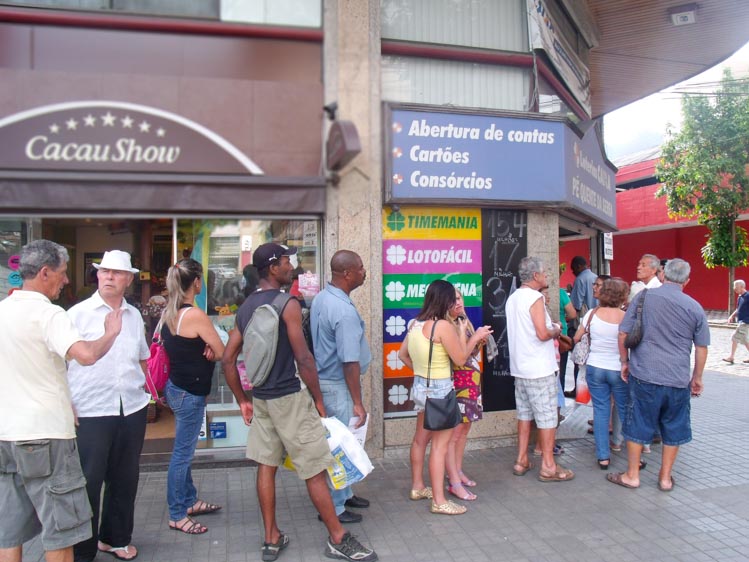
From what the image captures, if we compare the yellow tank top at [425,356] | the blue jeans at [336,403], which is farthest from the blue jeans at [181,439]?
the yellow tank top at [425,356]

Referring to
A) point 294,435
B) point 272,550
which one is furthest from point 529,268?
point 272,550

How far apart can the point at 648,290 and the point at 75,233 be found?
5.94 metres

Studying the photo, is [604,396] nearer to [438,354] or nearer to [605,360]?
[605,360]

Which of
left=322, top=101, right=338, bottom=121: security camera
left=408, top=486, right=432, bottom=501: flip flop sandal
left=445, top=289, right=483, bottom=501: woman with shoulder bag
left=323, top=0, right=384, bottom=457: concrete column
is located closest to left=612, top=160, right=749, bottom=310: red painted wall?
left=323, top=0, right=384, bottom=457: concrete column

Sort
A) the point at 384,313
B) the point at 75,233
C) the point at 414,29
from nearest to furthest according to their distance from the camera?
the point at 384,313 → the point at 414,29 → the point at 75,233

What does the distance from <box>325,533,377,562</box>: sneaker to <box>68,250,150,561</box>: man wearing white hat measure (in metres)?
1.25

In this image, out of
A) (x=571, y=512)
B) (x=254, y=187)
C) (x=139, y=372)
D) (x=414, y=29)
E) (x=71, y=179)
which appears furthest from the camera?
(x=414, y=29)

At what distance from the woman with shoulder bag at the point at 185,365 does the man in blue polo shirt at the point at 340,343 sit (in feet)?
2.32

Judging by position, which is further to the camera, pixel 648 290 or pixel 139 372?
pixel 648 290

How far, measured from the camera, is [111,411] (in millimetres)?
3594

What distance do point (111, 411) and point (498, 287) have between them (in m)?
3.82

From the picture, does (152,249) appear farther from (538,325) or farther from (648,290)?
(648,290)

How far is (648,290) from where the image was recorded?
4.94 meters

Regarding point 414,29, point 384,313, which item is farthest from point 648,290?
point 414,29
